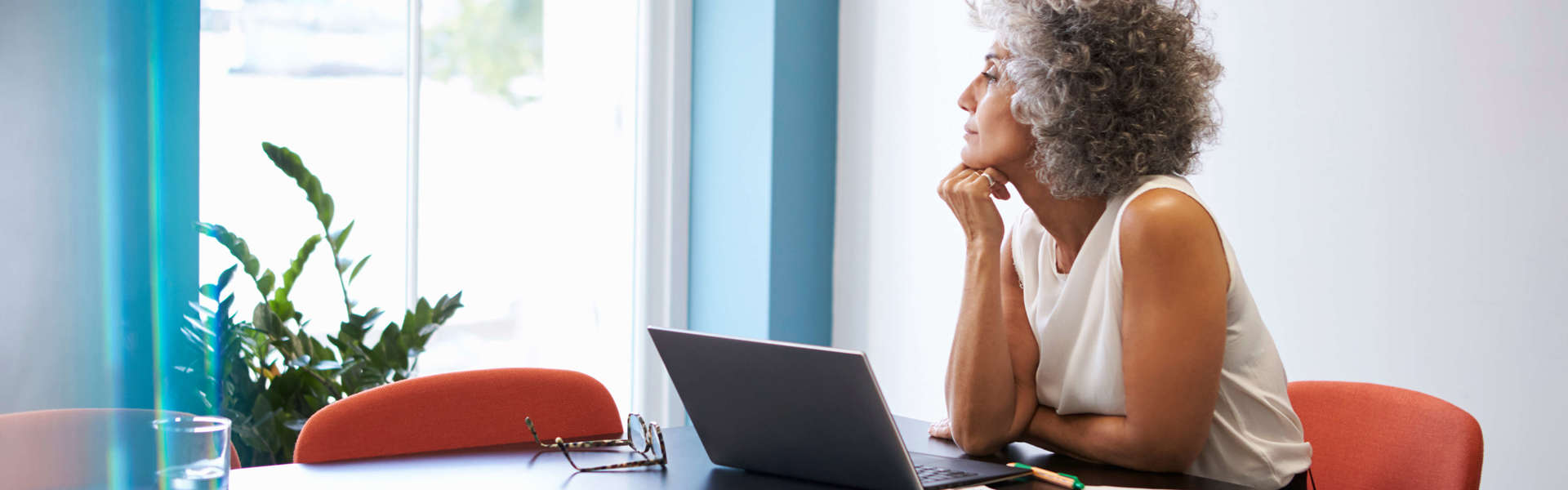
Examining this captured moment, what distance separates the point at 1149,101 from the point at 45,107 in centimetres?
198

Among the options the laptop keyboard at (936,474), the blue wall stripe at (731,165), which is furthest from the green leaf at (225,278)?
the laptop keyboard at (936,474)

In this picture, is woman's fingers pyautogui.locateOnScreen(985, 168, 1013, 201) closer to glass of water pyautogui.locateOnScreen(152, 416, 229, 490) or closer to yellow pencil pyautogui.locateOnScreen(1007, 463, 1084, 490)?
yellow pencil pyautogui.locateOnScreen(1007, 463, 1084, 490)

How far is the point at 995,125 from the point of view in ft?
5.47

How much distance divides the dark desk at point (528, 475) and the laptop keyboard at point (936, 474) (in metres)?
0.06

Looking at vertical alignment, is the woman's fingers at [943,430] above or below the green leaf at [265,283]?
below

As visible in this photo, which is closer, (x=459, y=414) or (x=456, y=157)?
(x=459, y=414)

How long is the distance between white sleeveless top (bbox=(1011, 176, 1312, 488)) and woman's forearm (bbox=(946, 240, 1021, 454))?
73mm

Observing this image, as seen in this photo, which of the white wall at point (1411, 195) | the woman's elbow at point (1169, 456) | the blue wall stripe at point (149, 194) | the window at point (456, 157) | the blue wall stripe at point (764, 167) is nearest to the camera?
the woman's elbow at point (1169, 456)

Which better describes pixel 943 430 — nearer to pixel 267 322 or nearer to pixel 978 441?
pixel 978 441

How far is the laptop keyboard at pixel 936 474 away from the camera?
48.4 inches

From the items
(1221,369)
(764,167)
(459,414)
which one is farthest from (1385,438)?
(764,167)

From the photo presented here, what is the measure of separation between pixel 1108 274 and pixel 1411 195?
3.73 ft

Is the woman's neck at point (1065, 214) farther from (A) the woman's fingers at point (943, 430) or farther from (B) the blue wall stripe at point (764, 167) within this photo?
(B) the blue wall stripe at point (764, 167)

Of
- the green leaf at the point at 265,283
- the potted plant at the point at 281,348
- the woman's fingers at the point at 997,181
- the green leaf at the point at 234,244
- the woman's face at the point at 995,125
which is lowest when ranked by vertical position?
the potted plant at the point at 281,348
